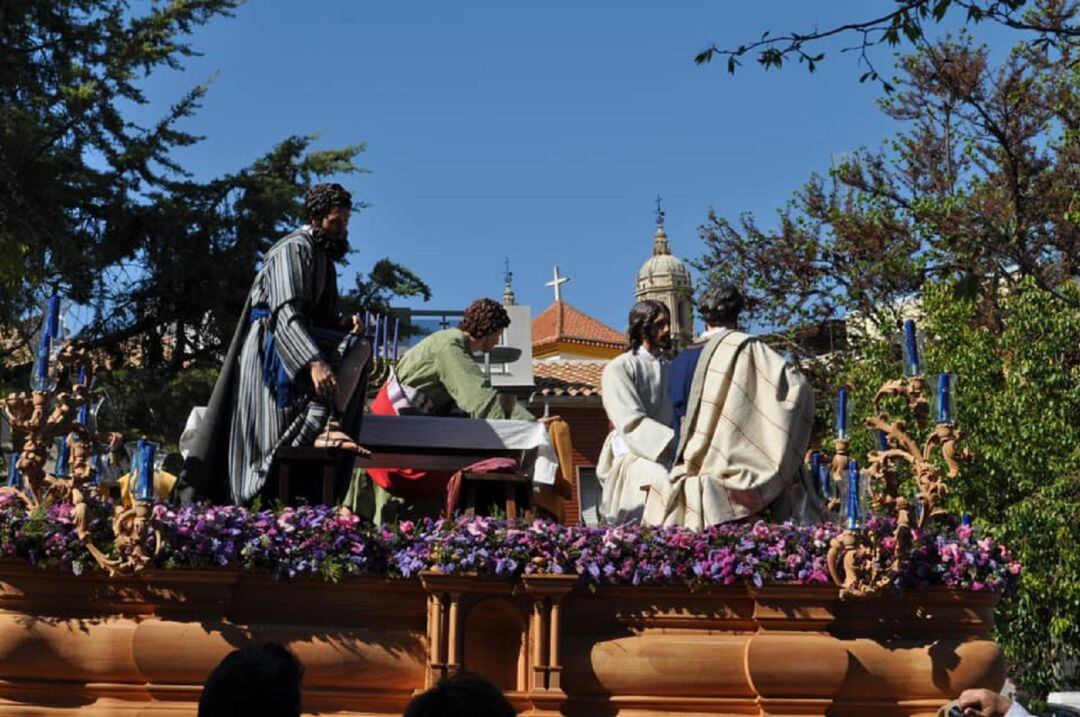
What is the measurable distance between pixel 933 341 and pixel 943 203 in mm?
4215

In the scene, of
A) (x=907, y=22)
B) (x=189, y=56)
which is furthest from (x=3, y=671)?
(x=189, y=56)

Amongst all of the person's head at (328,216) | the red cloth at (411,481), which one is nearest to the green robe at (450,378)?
the red cloth at (411,481)

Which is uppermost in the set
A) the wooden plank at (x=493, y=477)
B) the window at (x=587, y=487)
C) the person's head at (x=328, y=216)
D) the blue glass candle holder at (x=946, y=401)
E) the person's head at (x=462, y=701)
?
the window at (x=587, y=487)

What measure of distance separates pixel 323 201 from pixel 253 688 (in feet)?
22.7

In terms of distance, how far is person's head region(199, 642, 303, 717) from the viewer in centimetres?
379

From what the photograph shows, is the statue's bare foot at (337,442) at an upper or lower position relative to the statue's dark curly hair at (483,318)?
lower

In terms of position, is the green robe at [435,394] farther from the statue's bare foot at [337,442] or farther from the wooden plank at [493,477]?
the statue's bare foot at [337,442]

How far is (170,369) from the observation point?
1173 inches

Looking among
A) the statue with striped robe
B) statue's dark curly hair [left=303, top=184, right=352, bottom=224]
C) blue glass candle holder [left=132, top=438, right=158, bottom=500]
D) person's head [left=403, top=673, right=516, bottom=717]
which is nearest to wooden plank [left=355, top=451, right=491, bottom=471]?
the statue with striped robe

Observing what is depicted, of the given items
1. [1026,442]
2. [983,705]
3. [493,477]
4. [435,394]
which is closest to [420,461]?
[435,394]

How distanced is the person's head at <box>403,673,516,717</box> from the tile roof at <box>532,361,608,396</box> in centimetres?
3583

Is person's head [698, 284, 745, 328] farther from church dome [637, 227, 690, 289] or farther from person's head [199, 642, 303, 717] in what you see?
church dome [637, 227, 690, 289]

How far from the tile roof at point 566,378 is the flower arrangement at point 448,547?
30436 millimetres

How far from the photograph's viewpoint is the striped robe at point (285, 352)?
981 cm
